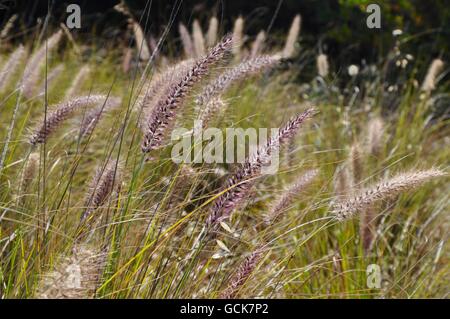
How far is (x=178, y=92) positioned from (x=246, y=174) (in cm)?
34

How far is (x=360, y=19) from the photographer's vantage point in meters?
9.53

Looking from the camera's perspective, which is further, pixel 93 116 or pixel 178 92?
pixel 93 116

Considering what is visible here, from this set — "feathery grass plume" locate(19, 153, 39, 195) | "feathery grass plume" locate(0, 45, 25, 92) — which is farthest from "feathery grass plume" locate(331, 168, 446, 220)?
"feathery grass plume" locate(0, 45, 25, 92)

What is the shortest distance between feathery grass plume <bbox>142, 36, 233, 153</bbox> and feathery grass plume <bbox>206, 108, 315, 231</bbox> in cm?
28

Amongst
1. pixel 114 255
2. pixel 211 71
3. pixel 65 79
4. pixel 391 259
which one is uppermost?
Answer: pixel 211 71

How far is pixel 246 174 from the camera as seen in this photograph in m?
2.19

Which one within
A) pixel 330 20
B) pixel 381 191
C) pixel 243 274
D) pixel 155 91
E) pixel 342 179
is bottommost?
pixel 330 20

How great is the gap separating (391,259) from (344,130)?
4.63ft

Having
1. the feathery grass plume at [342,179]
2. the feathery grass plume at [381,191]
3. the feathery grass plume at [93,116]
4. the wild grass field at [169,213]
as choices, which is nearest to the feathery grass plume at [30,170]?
the wild grass field at [169,213]

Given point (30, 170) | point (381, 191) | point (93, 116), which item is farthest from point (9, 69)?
point (381, 191)

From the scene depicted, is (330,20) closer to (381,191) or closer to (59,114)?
(59,114)

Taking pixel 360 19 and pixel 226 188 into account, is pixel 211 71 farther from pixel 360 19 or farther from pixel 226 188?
pixel 360 19
